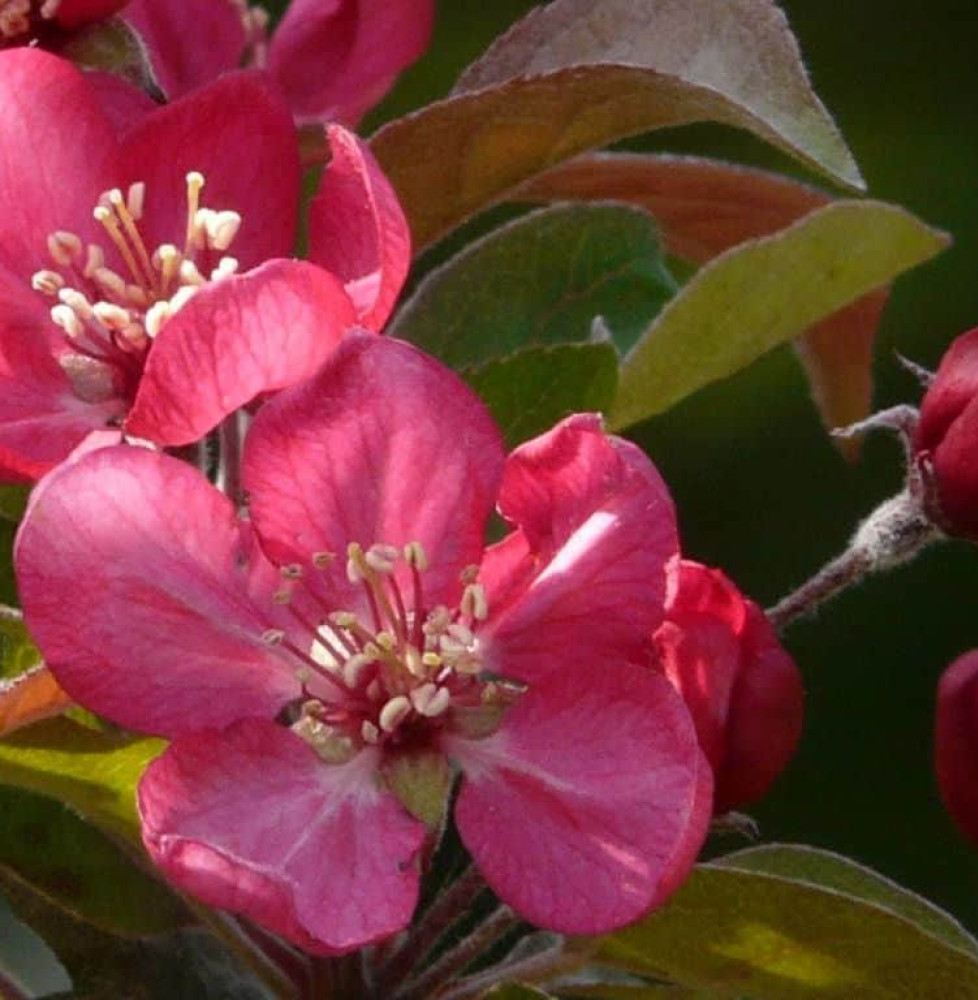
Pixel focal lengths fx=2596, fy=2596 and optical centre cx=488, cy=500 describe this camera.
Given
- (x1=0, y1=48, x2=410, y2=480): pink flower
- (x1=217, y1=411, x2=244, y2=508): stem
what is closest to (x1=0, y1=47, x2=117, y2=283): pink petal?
(x1=0, y1=48, x2=410, y2=480): pink flower

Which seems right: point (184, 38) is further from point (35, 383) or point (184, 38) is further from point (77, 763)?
point (77, 763)

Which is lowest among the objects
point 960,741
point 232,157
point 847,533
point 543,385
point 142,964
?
point 847,533

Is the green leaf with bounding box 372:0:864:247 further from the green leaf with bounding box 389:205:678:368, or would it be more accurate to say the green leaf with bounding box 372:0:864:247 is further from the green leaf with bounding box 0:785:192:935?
the green leaf with bounding box 0:785:192:935

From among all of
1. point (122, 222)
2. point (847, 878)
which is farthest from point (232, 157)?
point (847, 878)

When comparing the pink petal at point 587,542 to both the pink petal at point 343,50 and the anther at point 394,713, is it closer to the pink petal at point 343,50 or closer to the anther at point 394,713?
the anther at point 394,713

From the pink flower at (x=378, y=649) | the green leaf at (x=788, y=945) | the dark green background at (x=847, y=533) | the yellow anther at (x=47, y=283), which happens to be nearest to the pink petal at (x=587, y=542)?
the pink flower at (x=378, y=649)

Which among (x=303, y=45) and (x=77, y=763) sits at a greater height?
(x=303, y=45)
